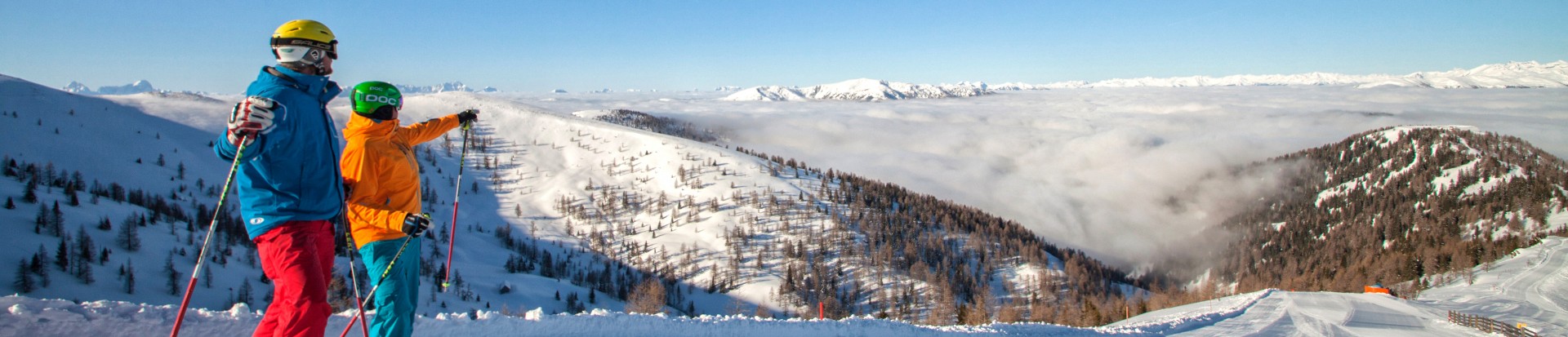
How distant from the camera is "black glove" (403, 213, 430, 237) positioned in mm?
5230

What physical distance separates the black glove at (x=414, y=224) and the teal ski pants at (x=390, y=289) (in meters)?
0.70

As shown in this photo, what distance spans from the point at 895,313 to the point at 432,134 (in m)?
109

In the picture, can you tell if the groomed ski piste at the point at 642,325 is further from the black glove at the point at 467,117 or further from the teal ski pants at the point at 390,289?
the black glove at the point at 467,117

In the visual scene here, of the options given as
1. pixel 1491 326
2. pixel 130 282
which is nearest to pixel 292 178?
pixel 1491 326

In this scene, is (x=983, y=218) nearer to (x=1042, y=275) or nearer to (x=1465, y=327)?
(x=1042, y=275)

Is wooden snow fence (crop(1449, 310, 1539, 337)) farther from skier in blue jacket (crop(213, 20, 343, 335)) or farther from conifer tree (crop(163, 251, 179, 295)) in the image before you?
conifer tree (crop(163, 251, 179, 295))

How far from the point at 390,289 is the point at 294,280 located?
1.11 metres

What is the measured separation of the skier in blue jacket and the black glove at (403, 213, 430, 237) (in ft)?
1.71

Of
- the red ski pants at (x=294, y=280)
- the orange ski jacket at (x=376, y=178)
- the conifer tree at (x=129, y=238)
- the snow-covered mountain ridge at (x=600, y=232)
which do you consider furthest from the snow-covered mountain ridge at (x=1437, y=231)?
the conifer tree at (x=129, y=238)

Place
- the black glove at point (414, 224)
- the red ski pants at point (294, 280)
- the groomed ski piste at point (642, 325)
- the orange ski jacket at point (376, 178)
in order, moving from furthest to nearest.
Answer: the groomed ski piste at point (642, 325) < the orange ski jacket at point (376, 178) < the black glove at point (414, 224) < the red ski pants at point (294, 280)

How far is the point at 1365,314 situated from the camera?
29.8m

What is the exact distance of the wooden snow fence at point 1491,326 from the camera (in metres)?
21.6

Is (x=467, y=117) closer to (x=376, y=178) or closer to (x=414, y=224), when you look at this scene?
(x=376, y=178)

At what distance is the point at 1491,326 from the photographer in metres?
22.5
